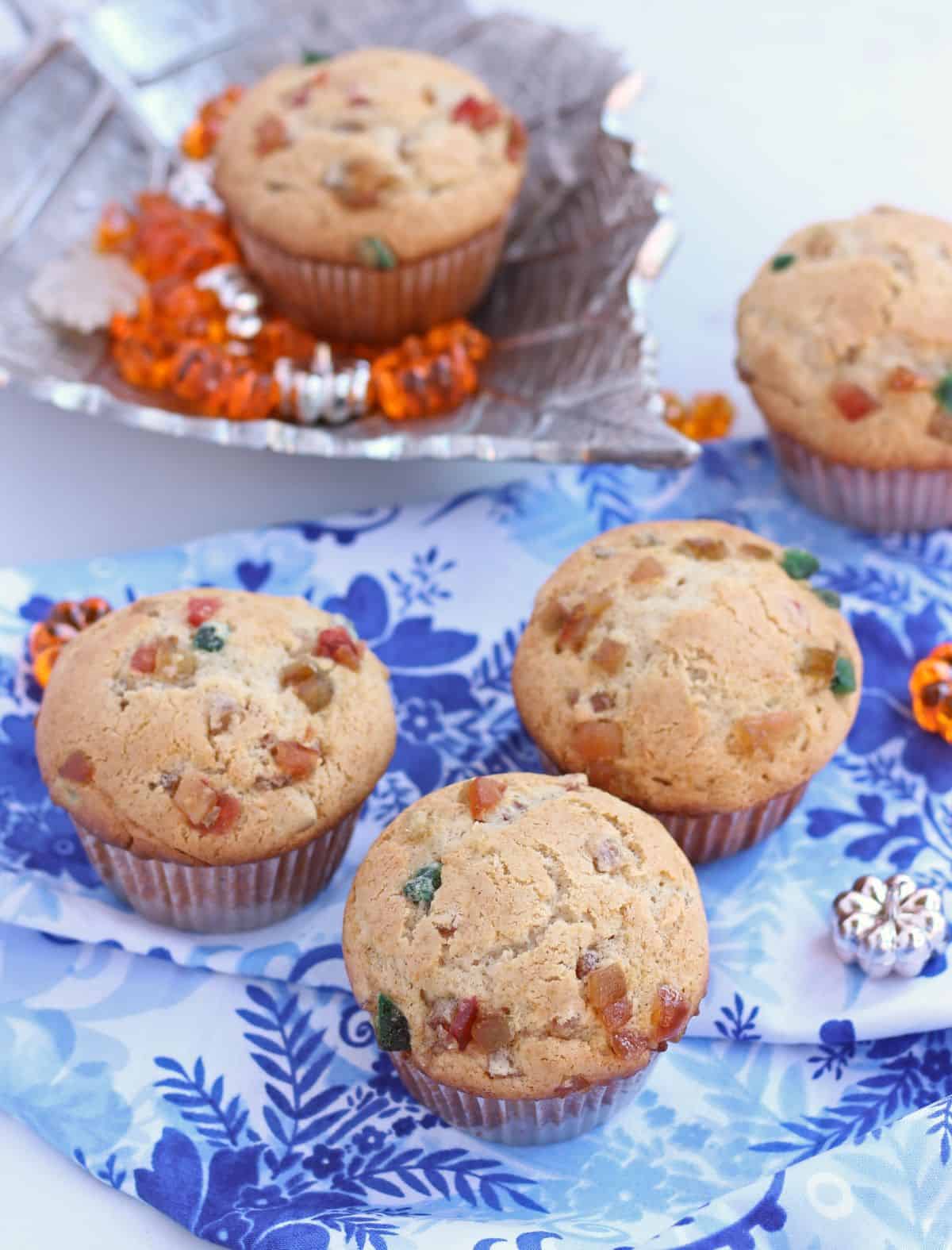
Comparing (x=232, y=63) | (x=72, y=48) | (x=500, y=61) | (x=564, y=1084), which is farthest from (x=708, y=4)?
(x=564, y=1084)

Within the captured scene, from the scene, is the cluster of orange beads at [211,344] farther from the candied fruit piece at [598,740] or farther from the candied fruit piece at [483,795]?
the candied fruit piece at [483,795]

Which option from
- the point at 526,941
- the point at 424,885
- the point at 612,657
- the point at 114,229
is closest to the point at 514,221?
the point at 114,229

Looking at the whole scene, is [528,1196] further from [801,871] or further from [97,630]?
[97,630]

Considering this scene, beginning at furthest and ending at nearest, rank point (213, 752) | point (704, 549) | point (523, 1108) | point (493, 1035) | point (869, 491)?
1. point (869, 491)
2. point (704, 549)
3. point (213, 752)
4. point (523, 1108)
5. point (493, 1035)

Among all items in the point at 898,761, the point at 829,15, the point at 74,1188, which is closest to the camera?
the point at 74,1188

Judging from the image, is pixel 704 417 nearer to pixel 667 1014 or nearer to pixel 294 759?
pixel 294 759

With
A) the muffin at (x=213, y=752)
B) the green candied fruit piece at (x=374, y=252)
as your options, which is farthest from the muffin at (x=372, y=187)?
the muffin at (x=213, y=752)

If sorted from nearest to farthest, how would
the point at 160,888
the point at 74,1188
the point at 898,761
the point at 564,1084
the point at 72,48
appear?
the point at 564,1084 < the point at 74,1188 < the point at 160,888 < the point at 898,761 < the point at 72,48
